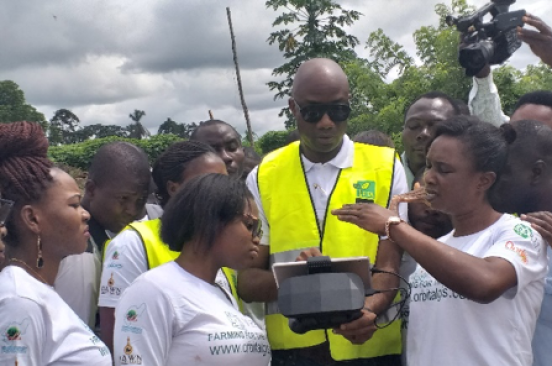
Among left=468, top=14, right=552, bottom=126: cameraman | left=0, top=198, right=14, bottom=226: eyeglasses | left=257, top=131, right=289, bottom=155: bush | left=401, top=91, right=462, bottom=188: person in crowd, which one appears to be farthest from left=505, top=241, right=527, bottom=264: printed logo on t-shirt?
left=257, top=131, right=289, bottom=155: bush

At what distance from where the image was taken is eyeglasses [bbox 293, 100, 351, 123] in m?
3.12

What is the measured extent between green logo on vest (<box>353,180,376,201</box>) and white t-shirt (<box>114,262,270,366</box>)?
98cm

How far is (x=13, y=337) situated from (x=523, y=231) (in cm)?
175

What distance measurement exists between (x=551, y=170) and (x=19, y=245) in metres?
2.14

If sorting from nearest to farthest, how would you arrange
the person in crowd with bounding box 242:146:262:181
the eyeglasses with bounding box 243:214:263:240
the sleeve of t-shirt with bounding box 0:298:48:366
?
the sleeve of t-shirt with bounding box 0:298:48:366, the eyeglasses with bounding box 243:214:263:240, the person in crowd with bounding box 242:146:262:181

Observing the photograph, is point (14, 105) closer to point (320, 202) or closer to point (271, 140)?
point (271, 140)

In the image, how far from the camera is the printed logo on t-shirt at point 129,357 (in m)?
2.13

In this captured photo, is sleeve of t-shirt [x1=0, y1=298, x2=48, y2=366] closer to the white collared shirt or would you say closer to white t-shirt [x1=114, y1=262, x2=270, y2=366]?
white t-shirt [x1=114, y1=262, x2=270, y2=366]

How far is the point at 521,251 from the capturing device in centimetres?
235

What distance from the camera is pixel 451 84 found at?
2219 centimetres

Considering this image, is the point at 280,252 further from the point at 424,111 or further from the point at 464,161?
the point at 424,111

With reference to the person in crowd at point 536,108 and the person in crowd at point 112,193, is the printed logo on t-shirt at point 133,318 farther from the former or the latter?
the person in crowd at point 536,108

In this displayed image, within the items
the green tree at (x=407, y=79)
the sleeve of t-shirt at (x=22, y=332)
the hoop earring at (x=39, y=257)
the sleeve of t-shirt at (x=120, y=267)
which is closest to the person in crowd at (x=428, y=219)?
the sleeve of t-shirt at (x=120, y=267)

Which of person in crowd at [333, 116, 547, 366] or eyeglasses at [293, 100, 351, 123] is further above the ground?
eyeglasses at [293, 100, 351, 123]
